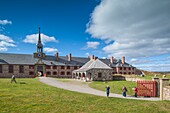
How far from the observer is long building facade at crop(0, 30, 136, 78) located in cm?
4975

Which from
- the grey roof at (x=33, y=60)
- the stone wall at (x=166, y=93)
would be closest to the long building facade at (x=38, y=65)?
the grey roof at (x=33, y=60)

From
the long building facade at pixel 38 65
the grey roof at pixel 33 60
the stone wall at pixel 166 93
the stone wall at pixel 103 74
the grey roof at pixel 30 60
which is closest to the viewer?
the stone wall at pixel 166 93

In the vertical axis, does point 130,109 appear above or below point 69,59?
below

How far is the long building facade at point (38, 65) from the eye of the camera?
163 ft

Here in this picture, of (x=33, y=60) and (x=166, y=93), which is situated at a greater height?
(x=33, y=60)

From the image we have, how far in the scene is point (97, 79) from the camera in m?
42.2

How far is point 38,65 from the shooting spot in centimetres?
5378

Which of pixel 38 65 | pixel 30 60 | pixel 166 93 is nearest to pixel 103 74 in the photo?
pixel 38 65

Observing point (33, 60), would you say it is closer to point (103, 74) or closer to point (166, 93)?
point (103, 74)

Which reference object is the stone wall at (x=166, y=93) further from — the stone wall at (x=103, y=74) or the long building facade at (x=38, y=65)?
the long building facade at (x=38, y=65)

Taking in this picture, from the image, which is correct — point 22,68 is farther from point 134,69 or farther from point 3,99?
point 134,69

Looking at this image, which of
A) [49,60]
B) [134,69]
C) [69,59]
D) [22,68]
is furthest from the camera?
[134,69]

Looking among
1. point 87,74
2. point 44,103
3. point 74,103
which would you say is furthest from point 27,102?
point 87,74

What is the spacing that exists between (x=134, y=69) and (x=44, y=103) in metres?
59.5
